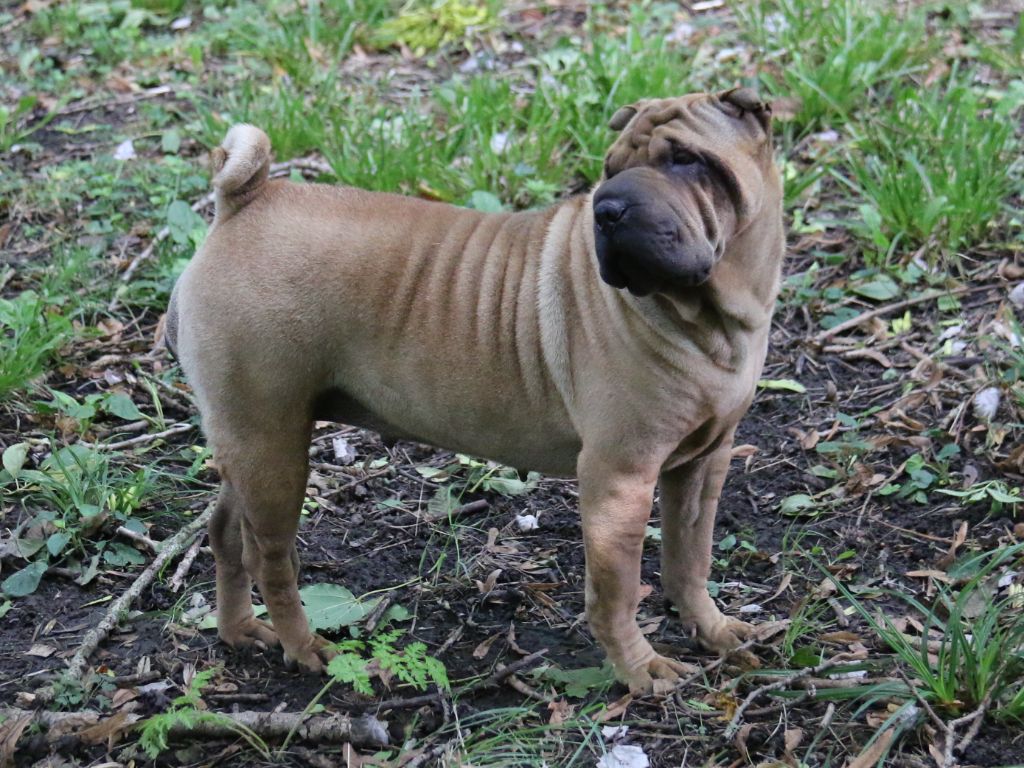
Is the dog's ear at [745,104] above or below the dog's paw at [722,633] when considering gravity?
above

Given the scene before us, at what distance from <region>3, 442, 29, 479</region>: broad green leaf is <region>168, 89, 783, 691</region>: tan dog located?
1.24 m

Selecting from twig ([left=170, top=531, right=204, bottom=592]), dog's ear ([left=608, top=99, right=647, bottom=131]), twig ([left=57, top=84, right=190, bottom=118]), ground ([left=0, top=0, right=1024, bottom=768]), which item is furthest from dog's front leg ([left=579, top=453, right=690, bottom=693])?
twig ([left=57, top=84, right=190, bottom=118])

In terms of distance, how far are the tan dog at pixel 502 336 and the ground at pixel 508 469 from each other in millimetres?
391

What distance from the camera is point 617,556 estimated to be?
3.39 meters

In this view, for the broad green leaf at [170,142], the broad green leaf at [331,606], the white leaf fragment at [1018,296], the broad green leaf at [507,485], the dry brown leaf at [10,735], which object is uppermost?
the white leaf fragment at [1018,296]

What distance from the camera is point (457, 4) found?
25.3 feet

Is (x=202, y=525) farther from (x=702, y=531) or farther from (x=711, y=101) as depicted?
(x=711, y=101)

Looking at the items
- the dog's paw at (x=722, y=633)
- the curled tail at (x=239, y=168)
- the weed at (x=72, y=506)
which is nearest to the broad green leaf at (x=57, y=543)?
the weed at (x=72, y=506)

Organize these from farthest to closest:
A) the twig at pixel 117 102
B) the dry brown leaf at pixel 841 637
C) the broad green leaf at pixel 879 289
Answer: the twig at pixel 117 102, the broad green leaf at pixel 879 289, the dry brown leaf at pixel 841 637

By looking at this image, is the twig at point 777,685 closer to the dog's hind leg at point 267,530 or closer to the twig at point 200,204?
the dog's hind leg at point 267,530

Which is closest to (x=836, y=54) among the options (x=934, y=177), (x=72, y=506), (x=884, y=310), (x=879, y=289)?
(x=934, y=177)

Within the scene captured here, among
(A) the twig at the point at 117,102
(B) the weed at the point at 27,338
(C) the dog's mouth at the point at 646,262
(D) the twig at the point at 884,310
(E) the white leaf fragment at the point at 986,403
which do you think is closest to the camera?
(C) the dog's mouth at the point at 646,262

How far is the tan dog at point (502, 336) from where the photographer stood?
10.7 ft

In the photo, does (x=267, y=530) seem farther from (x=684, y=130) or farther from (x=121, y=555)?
(x=684, y=130)
